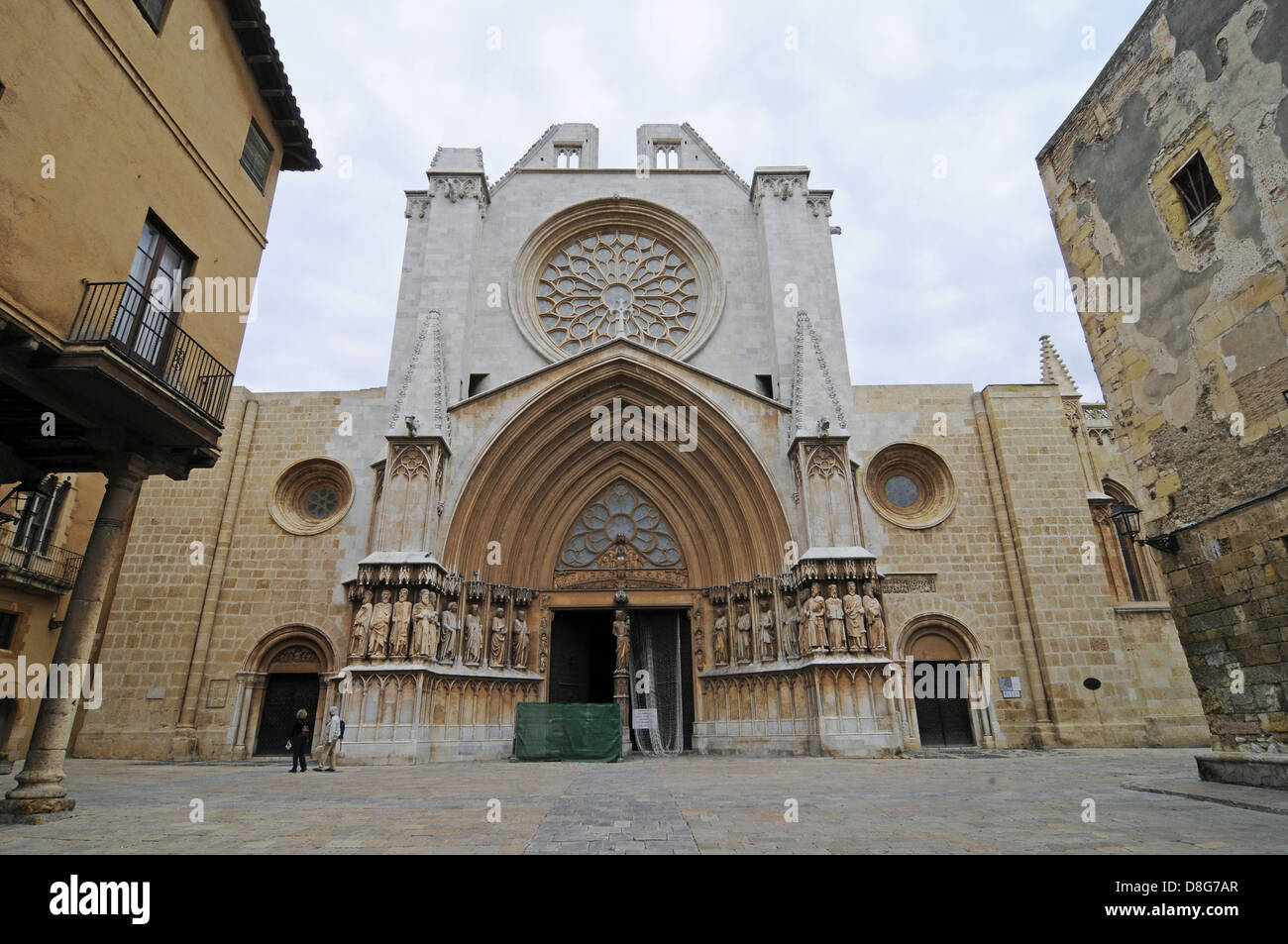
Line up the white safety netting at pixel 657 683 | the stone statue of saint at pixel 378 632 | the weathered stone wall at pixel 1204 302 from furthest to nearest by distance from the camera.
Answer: the white safety netting at pixel 657 683 < the stone statue of saint at pixel 378 632 < the weathered stone wall at pixel 1204 302

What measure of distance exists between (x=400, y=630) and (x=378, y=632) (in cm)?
44

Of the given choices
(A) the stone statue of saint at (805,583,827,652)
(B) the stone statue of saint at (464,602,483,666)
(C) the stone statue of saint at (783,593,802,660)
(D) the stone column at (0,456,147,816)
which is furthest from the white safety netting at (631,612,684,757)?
(D) the stone column at (0,456,147,816)

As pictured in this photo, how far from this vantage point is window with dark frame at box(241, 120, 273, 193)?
35.9ft

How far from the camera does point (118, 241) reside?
8016mm

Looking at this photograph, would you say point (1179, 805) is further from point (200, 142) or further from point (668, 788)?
point (200, 142)

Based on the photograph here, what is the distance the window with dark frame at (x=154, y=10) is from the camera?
834 centimetres

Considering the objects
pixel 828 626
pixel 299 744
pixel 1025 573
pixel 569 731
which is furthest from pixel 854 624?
pixel 299 744

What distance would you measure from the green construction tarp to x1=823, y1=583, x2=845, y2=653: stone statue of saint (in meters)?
4.89

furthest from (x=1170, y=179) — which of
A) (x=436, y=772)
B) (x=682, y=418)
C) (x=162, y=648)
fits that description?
(x=162, y=648)

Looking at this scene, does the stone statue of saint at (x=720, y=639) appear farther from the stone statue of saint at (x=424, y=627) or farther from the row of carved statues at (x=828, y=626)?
the stone statue of saint at (x=424, y=627)

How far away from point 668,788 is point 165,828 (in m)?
5.00

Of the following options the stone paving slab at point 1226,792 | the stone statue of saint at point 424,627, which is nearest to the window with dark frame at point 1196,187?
the stone paving slab at point 1226,792
